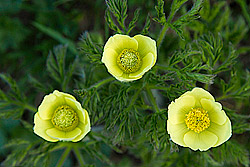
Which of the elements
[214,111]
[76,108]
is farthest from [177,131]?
[76,108]

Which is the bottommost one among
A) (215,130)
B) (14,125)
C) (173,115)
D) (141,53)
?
(14,125)

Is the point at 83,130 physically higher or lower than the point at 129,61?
lower

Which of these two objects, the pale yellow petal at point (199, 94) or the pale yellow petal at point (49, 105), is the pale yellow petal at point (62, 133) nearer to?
the pale yellow petal at point (49, 105)

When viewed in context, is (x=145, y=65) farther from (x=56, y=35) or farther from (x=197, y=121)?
(x=56, y=35)

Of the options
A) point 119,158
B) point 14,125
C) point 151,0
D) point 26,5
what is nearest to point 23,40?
point 26,5

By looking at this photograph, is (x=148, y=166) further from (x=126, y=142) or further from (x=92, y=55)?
(x=92, y=55)

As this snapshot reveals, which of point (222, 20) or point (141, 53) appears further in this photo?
point (222, 20)
